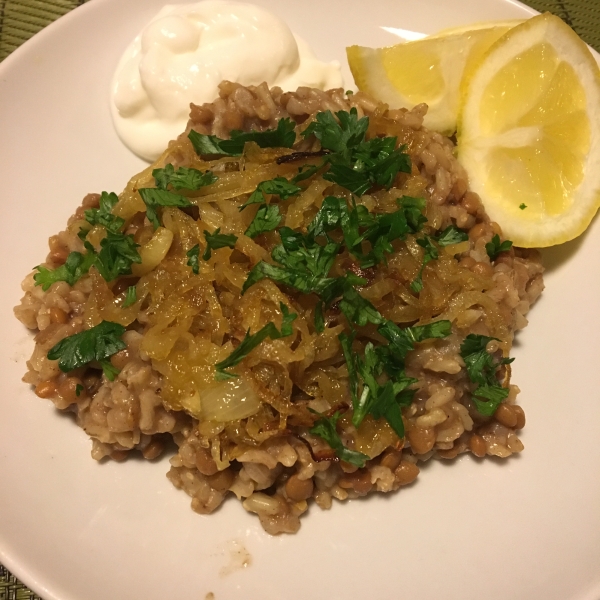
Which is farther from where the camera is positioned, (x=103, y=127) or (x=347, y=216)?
(x=103, y=127)

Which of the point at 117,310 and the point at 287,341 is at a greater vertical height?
the point at 117,310

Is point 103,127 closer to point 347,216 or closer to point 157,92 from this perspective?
point 157,92

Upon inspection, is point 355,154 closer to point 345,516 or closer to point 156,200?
point 156,200

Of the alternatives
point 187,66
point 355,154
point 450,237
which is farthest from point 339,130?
point 187,66

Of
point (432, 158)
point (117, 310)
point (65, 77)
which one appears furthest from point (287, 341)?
point (65, 77)

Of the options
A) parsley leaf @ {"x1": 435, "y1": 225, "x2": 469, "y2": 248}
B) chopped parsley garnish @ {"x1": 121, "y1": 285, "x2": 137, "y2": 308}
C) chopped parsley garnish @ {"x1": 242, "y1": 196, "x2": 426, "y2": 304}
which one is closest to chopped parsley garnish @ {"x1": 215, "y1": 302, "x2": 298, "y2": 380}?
chopped parsley garnish @ {"x1": 242, "y1": 196, "x2": 426, "y2": 304}

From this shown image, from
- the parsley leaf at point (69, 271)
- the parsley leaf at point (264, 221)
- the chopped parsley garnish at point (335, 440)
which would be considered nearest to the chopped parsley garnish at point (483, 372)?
the chopped parsley garnish at point (335, 440)
